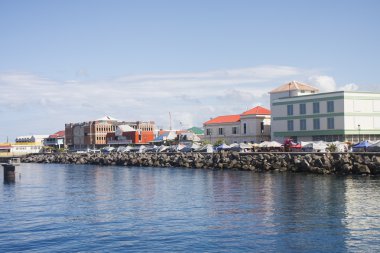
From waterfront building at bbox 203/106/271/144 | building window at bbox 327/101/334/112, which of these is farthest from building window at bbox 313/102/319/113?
waterfront building at bbox 203/106/271/144

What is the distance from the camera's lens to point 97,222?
3284 centimetres

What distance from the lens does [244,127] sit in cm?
11781

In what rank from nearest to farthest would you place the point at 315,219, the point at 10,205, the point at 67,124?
the point at 315,219, the point at 10,205, the point at 67,124

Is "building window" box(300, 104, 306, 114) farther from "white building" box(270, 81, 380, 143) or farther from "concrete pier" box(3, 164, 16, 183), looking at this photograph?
"concrete pier" box(3, 164, 16, 183)

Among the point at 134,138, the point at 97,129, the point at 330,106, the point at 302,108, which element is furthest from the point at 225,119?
the point at 97,129

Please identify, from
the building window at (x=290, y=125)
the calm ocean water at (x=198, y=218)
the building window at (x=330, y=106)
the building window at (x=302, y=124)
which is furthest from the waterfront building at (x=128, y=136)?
the calm ocean water at (x=198, y=218)

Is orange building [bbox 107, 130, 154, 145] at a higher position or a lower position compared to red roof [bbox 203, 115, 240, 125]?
lower

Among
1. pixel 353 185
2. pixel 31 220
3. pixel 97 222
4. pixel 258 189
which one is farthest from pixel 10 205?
pixel 353 185

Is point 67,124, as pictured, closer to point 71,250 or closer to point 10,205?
point 10,205

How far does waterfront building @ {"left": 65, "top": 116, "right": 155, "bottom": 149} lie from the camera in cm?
17338

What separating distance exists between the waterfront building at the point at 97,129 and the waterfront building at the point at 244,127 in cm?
4965

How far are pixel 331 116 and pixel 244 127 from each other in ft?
89.8

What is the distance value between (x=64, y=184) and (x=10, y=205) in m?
19.4

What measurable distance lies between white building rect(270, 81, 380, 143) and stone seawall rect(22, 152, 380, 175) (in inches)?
655
